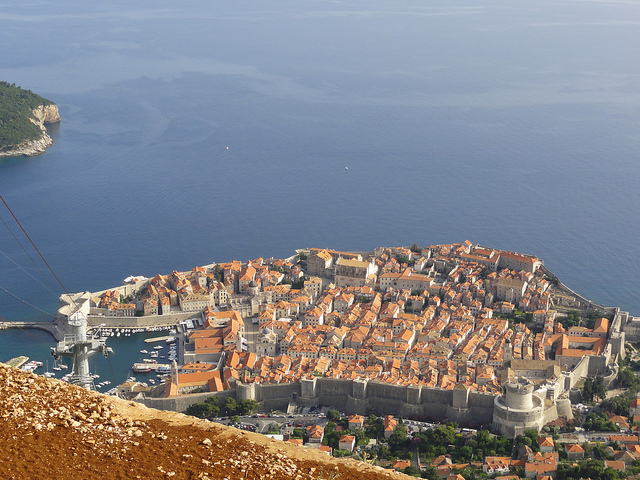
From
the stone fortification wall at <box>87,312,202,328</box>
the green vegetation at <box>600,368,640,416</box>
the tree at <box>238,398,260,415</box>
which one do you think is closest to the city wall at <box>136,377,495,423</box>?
the tree at <box>238,398,260,415</box>

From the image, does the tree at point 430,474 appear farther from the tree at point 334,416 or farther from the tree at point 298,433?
the tree at point 334,416

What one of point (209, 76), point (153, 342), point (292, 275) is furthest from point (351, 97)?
point (153, 342)

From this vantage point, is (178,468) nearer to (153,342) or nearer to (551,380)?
(551,380)

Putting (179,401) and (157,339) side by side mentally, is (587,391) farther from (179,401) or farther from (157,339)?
(157,339)

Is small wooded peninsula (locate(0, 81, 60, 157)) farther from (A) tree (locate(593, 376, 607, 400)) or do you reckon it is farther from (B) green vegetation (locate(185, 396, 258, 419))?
(A) tree (locate(593, 376, 607, 400))

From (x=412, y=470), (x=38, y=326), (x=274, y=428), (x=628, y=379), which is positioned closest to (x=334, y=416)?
(x=274, y=428)

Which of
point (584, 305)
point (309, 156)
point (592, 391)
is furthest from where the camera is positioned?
point (309, 156)

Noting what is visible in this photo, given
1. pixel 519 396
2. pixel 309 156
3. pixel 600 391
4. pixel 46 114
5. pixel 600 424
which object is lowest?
pixel 600 424
